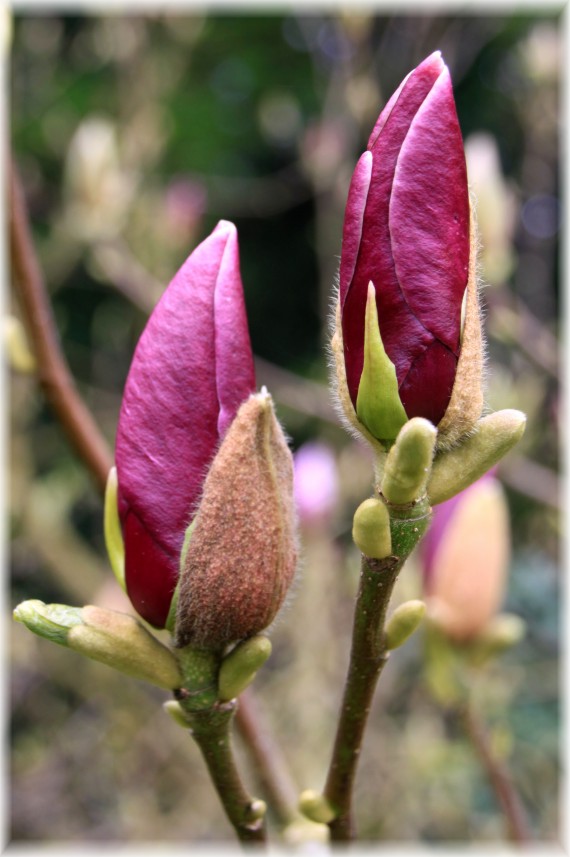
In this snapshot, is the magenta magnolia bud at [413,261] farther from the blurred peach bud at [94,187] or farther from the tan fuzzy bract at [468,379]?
the blurred peach bud at [94,187]

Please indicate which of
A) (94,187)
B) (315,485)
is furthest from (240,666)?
(94,187)

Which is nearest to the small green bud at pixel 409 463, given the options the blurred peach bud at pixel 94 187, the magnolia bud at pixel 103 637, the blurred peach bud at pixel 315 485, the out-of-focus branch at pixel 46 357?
the magnolia bud at pixel 103 637

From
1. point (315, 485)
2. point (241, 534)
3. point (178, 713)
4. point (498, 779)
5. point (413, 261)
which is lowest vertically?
point (498, 779)

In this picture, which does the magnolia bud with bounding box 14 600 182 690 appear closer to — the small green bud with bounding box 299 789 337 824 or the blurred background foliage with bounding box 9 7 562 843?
the small green bud with bounding box 299 789 337 824

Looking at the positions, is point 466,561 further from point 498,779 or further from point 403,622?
point 403,622

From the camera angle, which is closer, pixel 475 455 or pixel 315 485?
pixel 475 455
